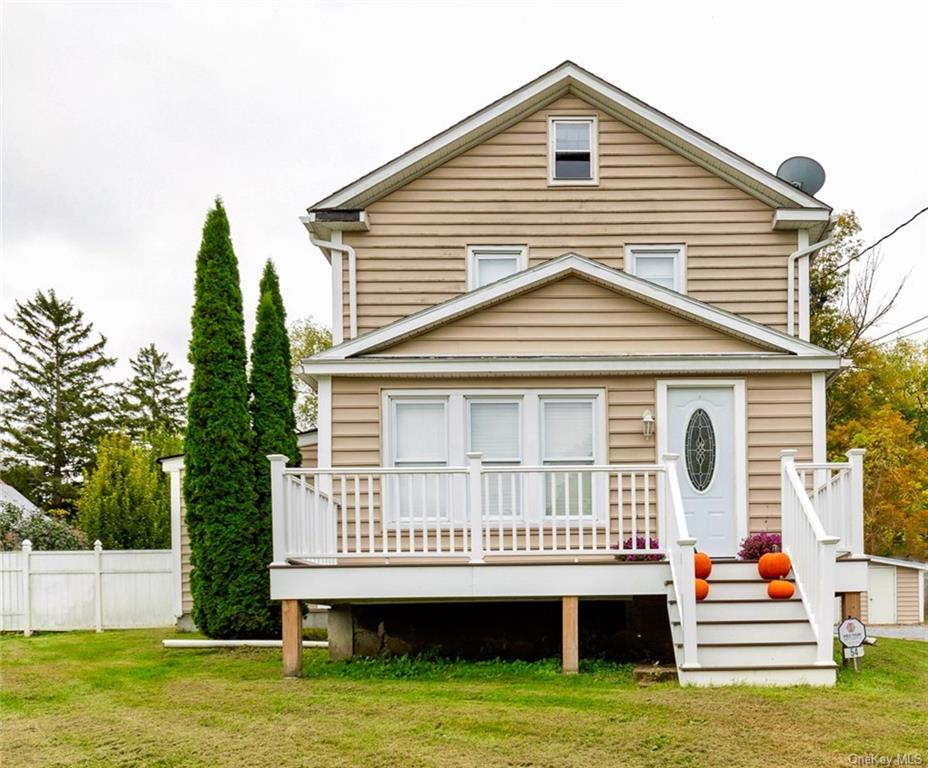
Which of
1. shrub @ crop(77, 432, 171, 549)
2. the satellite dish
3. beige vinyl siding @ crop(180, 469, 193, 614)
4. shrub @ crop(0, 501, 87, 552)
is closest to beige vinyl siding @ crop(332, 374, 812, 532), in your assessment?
the satellite dish

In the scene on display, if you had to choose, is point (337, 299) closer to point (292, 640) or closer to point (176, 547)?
point (292, 640)

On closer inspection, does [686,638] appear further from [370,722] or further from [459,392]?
[459,392]

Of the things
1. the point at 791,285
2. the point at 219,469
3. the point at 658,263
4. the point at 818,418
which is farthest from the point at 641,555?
the point at 219,469

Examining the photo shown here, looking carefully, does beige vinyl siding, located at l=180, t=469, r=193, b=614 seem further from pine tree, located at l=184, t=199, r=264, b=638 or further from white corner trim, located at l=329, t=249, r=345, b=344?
white corner trim, located at l=329, t=249, r=345, b=344

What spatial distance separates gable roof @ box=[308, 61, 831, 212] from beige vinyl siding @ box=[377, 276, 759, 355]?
2581mm

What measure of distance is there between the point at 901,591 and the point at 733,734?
26232 mm

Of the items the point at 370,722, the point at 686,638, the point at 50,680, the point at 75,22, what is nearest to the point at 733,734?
the point at 686,638

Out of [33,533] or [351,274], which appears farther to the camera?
[33,533]

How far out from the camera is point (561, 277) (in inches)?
432

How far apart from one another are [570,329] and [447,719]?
17.8 feet

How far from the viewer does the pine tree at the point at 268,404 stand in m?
12.9

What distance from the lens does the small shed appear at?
95.6ft

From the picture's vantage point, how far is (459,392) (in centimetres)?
1093

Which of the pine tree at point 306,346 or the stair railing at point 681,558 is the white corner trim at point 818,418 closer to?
the stair railing at point 681,558
